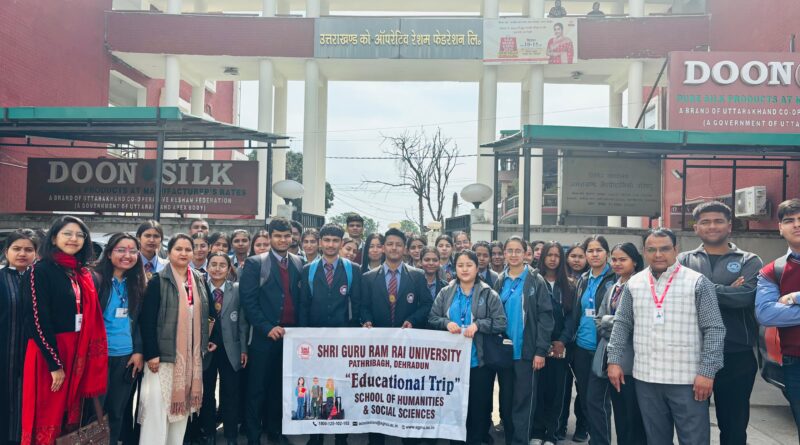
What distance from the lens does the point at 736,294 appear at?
3982mm

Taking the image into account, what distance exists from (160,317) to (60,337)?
67cm

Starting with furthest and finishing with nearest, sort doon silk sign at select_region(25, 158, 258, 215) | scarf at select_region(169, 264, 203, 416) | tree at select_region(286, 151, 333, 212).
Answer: tree at select_region(286, 151, 333, 212), doon silk sign at select_region(25, 158, 258, 215), scarf at select_region(169, 264, 203, 416)

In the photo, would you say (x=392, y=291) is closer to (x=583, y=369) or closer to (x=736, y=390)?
(x=583, y=369)

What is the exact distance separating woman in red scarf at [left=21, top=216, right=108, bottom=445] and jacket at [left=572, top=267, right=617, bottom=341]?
12.1 ft

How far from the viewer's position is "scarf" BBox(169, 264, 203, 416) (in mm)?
4395

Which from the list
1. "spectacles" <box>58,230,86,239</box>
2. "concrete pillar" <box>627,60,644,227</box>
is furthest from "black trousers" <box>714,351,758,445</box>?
"concrete pillar" <box>627,60,644,227</box>

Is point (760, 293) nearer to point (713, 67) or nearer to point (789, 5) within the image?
point (713, 67)

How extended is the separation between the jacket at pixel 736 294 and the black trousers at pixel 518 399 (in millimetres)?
1525

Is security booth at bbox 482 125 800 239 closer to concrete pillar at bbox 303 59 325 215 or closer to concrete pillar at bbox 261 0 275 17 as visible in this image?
concrete pillar at bbox 303 59 325 215

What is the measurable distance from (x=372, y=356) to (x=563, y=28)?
15.4 meters

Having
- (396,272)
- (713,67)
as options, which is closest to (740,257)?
(396,272)

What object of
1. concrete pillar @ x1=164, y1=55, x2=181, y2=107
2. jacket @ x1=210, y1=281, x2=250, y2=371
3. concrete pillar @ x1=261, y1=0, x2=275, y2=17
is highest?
concrete pillar @ x1=261, y1=0, x2=275, y2=17

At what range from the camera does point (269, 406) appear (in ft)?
17.3

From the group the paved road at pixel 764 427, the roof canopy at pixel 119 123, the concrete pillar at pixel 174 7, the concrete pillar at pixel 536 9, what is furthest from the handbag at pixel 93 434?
the concrete pillar at pixel 174 7
